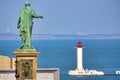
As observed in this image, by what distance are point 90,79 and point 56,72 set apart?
340ft

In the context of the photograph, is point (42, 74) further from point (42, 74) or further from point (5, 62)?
point (5, 62)

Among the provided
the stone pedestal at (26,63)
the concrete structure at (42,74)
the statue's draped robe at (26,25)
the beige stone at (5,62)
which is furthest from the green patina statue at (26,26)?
the beige stone at (5,62)

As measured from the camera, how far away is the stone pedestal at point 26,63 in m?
19.5

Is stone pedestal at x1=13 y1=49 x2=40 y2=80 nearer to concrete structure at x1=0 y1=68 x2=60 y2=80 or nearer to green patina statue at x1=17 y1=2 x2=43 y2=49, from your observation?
green patina statue at x1=17 y1=2 x2=43 y2=49

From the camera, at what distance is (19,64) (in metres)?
19.6

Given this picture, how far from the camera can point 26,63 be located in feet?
64.3

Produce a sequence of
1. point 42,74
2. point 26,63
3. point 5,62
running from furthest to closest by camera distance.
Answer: point 5,62, point 42,74, point 26,63

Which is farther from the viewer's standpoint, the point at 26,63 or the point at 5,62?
the point at 5,62

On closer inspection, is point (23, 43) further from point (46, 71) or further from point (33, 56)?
point (46, 71)

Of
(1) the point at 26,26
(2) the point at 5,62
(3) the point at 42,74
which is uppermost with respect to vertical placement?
(1) the point at 26,26

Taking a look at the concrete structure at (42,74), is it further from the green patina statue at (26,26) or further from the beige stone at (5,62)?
the green patina statue at (26,26)

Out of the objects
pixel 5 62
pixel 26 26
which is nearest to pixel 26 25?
pixel 26 26

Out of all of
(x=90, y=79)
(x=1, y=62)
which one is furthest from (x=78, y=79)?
(x=1, y=62)

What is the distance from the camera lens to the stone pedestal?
1953 cm
